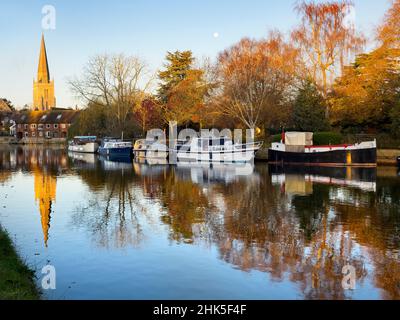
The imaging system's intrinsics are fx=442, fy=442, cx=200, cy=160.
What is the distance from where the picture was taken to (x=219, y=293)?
903 centimetres

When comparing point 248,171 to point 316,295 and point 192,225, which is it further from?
point 316,295

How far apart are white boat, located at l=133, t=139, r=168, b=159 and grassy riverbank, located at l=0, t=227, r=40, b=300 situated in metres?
39.0

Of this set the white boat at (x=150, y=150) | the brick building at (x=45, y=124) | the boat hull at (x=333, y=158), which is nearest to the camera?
the boat hull at (x=333, y=158)

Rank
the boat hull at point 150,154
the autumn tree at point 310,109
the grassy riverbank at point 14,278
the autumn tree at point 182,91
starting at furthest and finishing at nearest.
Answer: the autumn tree at point 182,91
the boat hull at point 150,154
the autumn tree at point 310,109
the grassy riverbank at point 14,278

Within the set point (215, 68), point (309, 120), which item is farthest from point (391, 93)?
point (215, 68)

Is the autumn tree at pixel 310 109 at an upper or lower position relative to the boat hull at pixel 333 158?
upper

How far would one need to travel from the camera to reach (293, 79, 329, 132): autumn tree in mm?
41000

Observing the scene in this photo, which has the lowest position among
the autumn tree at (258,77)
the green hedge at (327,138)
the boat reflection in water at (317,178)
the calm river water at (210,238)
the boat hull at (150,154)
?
the calm river water at (210,238)

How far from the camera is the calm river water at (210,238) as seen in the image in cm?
944

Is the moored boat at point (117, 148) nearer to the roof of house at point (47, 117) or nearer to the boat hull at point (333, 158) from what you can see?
the boat hull at point (333, 158)

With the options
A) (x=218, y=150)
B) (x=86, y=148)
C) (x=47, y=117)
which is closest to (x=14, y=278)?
(x=218, y=150)

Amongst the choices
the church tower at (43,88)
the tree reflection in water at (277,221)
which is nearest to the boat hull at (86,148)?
the tree reflection in water at (277,221)

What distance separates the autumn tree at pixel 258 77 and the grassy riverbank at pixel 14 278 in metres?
35.9

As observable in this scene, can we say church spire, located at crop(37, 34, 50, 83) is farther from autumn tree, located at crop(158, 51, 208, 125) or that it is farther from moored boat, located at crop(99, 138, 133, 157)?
moored boat, located at crop(99, 138, 133, 157)
